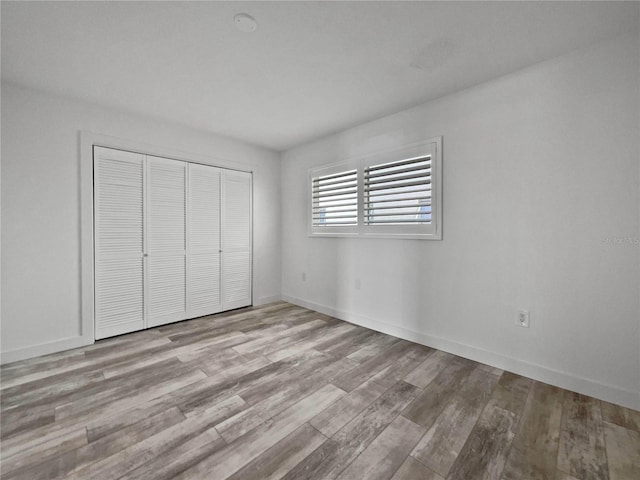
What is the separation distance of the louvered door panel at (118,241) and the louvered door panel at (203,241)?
1.85 ft

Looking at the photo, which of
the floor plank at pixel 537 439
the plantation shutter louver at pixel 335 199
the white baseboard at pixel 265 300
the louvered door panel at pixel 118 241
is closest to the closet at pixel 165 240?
the louvered door panel at pixel 118 241

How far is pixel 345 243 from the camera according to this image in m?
3.69

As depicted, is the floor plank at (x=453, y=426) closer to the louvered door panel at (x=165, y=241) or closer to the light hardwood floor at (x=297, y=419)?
the light hardwood floor at (x=297, y=419)

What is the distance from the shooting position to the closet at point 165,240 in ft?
Result: 9.99

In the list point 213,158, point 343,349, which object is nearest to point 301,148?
point 213,158

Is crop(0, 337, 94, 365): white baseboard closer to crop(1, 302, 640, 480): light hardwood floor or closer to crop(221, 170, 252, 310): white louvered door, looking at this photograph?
crop(1, 302, 640, 480): light hardwood floor

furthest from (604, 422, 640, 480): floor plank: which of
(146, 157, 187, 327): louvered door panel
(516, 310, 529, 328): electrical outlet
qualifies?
(146, 157, 187, 327): louvered door panel

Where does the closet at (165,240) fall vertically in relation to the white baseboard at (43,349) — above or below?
above

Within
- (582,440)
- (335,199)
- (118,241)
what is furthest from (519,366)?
(118,241)

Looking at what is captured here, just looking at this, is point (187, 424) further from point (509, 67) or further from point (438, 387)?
point (509, 67)

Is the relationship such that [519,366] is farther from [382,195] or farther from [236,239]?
[236,239]

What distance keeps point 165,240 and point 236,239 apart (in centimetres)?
96

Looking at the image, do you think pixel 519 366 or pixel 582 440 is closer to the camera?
pixel 582 440

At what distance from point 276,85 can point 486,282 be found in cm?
255
